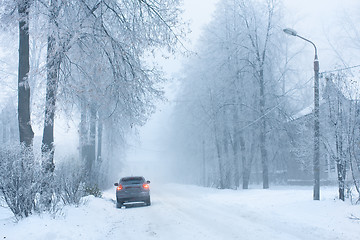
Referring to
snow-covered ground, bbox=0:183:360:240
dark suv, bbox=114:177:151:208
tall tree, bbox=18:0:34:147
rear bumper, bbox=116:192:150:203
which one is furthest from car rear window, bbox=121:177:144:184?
tall tree, bbox=18:0:34:147

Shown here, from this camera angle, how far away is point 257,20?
1109 inches

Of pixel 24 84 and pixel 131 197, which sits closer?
pixel 24 84

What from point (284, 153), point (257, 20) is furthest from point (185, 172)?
point (257, 20)

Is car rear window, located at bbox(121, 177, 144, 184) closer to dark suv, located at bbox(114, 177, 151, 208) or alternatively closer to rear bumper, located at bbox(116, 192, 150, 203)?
dark suv, located at bbox(114, 177, 151, 208)

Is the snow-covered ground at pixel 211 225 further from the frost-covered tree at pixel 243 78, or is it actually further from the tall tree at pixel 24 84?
the frost-covered tree at pixel 243 78

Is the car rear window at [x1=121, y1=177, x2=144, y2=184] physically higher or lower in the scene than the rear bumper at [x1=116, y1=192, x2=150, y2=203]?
higher

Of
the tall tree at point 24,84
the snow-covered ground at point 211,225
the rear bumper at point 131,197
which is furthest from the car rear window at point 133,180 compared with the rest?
the tall tree at point 24,84

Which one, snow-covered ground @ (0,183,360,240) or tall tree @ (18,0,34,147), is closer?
snow-covered ground @ (0,183,360,240)

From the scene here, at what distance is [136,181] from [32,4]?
37.4 feet

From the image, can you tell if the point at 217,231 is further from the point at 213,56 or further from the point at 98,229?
the point at 213,56

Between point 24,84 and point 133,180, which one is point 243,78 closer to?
point 133,180

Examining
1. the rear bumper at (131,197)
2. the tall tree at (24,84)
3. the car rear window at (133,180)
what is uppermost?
the tall tree at (24,84)

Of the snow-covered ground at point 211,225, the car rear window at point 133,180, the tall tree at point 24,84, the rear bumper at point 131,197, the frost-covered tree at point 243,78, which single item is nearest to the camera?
the snow-covered ground at point 211,225

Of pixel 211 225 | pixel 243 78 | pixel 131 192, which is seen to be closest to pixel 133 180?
pixel 131 192
